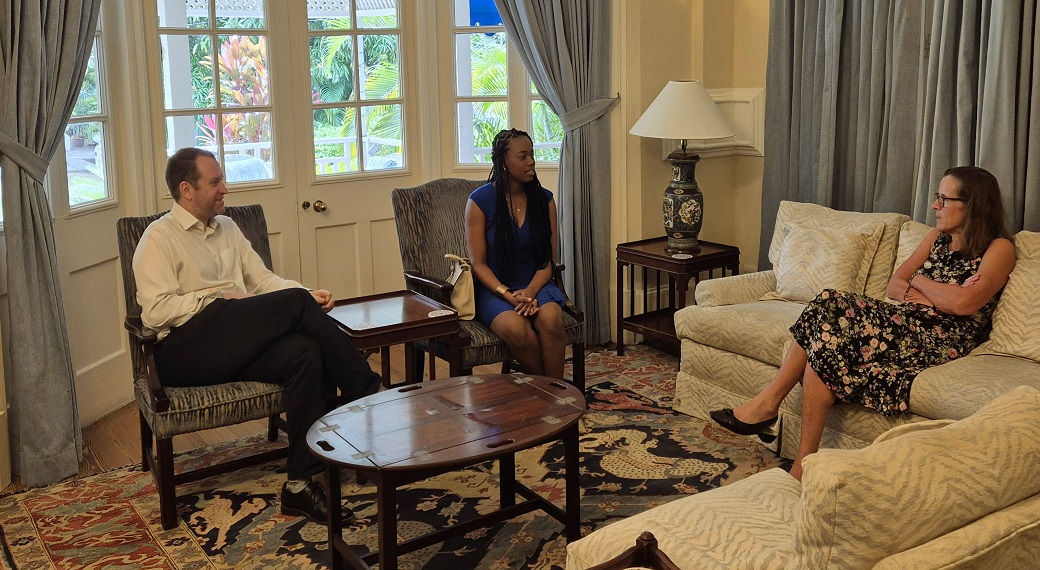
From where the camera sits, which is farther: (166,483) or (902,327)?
(902,327)

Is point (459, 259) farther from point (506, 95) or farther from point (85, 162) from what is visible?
point (85, 162)

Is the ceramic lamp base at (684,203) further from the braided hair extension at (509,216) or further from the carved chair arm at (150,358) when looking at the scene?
the carved chair arm at (150,358)

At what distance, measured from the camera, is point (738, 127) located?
5.24 m

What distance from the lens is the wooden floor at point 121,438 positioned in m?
3.77

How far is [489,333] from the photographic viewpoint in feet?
13.1

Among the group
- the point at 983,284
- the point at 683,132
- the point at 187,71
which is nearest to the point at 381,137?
the point at 187,71

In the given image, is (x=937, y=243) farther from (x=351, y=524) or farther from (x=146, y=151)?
(x=146, y=151)

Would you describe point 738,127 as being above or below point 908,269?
above

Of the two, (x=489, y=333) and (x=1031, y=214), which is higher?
(x=1031, y=214)

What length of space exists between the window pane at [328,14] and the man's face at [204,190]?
169 centimetres

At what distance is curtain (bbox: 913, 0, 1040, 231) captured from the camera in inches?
147

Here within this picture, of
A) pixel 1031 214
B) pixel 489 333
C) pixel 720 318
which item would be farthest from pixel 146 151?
pixel 1031 214

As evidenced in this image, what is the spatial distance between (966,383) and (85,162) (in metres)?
3.56

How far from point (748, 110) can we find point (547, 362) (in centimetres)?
199
